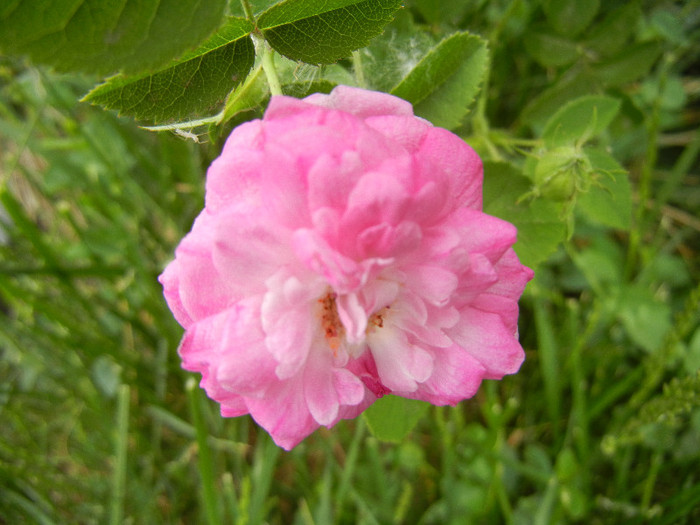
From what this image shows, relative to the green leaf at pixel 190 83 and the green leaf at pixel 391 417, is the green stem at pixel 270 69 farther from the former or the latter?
the green leaf at pixel 391 417

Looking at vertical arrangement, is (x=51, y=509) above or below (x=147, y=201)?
below

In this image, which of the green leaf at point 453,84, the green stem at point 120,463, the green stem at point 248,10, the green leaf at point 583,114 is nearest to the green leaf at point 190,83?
the green stem at point 248,10

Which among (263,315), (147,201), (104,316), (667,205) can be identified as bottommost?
(667,205)

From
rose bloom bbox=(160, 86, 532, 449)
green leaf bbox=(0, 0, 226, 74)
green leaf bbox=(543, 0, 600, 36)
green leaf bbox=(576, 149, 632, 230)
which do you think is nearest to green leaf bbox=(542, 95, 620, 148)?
green leaf bbox=(576, 149, 632, 230)

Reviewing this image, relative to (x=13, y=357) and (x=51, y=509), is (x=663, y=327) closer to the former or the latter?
(x=51, y=509)

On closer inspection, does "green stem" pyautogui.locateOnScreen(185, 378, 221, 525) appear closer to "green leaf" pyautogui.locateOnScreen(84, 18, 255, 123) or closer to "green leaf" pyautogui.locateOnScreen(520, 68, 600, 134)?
"green leaf" pyautogui.locateOnScreen(84, 18, 255, 123)

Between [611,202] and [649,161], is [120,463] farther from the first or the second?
[649,161]

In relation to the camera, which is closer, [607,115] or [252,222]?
[252,222]

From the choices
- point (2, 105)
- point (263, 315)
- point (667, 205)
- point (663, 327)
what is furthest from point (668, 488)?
point (2, 105)
